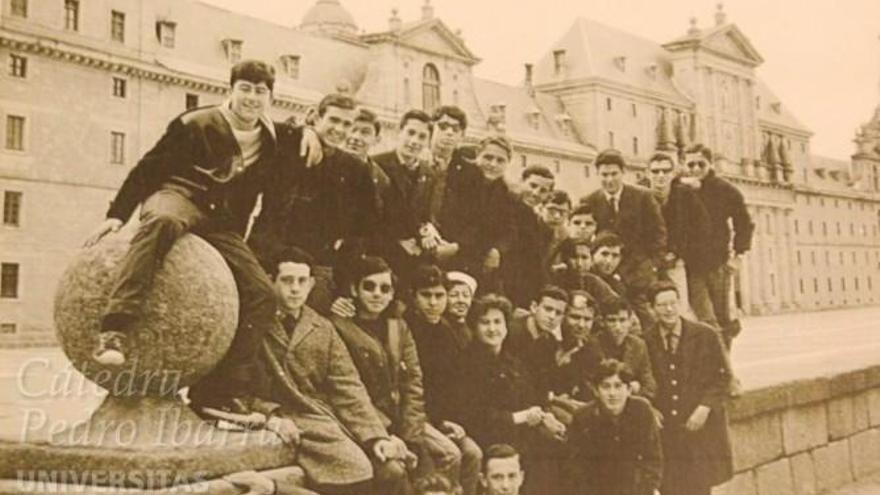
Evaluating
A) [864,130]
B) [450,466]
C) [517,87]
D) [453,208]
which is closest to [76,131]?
[453,208]

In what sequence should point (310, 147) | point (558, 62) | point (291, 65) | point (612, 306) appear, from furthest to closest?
point (558, 62), point (612, 306), point (291, 65), point (310, 147)

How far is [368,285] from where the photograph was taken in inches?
129

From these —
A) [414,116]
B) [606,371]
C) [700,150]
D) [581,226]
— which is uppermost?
[700,150]

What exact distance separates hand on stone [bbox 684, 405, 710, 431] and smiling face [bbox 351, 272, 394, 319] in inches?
81.5

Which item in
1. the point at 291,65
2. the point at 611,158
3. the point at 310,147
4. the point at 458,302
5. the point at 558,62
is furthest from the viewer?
the point at 558,62

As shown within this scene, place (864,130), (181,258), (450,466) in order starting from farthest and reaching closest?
(864,130) < (450,466) < (181,258)

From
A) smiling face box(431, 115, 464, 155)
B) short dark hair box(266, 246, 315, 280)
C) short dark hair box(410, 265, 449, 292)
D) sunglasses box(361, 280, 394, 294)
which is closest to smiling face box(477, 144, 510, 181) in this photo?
smiling face box(431, 115, 464, 155)

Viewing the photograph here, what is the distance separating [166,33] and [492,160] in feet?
4.59

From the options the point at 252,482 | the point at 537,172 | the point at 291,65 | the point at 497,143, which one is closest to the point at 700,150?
the point at 537,172

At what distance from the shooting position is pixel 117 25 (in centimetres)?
342

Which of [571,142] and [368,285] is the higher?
[571,142]

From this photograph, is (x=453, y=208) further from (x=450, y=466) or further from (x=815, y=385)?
(x=815, y=385)

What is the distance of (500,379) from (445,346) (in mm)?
331

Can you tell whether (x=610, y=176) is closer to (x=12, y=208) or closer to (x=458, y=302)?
(x=458, y=302)
